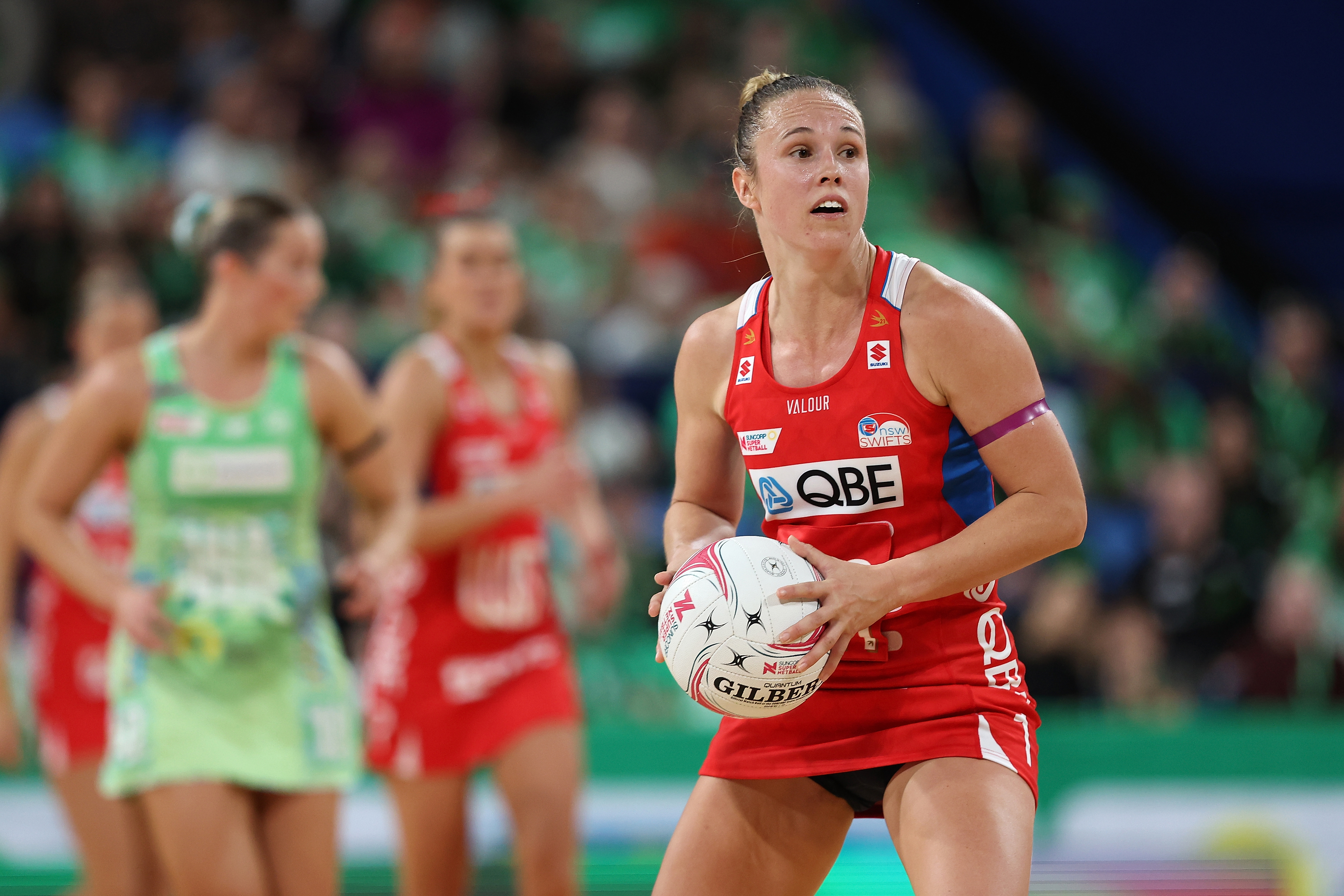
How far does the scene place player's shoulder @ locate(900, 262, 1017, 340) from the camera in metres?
3.21

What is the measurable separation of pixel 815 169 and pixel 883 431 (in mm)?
582

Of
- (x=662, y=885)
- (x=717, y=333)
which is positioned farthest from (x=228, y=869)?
(x=717, y=333)

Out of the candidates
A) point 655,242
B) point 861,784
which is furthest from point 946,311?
point 655,242

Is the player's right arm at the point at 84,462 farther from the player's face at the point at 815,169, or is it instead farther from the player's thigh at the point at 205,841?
the player's face at the point at 815,169

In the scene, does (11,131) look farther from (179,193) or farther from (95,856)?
(95,856)

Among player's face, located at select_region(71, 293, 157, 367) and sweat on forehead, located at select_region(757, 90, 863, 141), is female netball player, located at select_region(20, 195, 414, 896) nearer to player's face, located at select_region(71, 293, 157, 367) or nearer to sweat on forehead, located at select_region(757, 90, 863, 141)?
player's face, located at select_region(71, 293, 157, 367)

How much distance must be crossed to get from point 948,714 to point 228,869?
2192 millimetres

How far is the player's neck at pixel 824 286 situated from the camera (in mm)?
3418

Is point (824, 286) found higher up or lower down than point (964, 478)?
higher up

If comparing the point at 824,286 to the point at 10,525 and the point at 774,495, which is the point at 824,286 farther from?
the point at 10,525

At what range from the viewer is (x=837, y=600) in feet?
9.96

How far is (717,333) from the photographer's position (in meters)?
3.59

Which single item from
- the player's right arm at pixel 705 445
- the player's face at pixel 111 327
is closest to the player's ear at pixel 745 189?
the player's right arm at pixel 705 445

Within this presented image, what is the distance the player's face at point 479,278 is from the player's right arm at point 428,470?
0.25 meters
